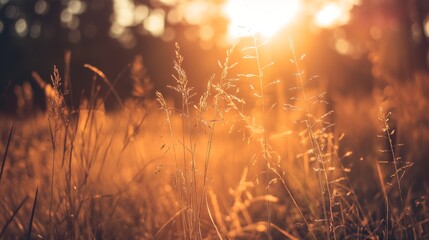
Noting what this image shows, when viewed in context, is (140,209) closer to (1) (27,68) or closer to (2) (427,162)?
(2) (427,162)

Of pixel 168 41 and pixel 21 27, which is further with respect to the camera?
pixel 21 27

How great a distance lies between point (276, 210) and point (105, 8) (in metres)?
28.7

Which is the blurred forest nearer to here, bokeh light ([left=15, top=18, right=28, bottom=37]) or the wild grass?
bokeh light ([left=15, top=18, right=28, bottom=37])

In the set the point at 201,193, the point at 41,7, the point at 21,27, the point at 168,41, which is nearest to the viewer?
the point at 201,193

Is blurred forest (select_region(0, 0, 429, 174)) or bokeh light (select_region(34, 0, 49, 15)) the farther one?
bokeh light (select_region(34, 0, 49, 15))

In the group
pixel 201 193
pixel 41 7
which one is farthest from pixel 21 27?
pixel 201 193

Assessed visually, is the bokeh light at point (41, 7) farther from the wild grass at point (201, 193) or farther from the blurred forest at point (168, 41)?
the wild grass at point (201, 193)

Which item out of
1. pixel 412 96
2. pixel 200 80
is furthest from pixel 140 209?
pixel 200 80

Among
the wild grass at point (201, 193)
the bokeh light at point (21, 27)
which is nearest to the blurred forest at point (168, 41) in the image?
the bokeh light at point (21, 27)

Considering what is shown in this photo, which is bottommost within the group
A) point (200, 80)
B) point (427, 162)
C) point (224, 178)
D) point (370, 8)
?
point (200, 80)

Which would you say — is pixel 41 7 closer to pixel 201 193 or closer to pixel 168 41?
pixel 168 41

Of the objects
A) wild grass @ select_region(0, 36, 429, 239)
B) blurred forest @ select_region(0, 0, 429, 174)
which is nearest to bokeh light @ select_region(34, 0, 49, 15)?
blurred forest @ select_region(0, 0, 429, 174)

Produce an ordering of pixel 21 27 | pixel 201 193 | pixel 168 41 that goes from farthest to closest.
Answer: pixel 21 27 < pixel 168 41 < pixel 201 193

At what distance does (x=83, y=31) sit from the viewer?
91.2ft
